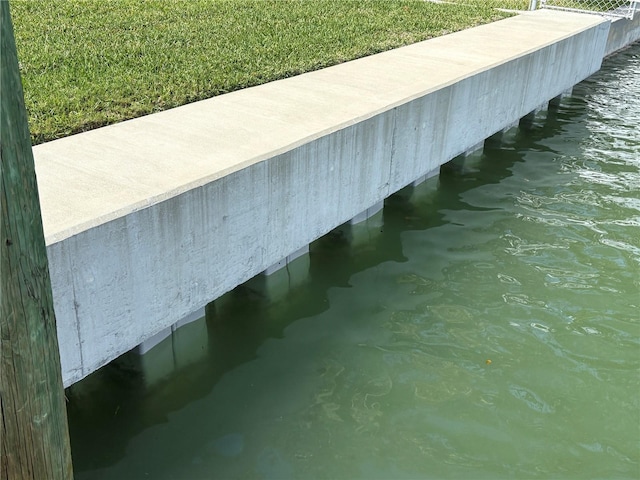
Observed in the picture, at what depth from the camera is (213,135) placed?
19.3ft

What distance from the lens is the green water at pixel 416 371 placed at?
4.69m

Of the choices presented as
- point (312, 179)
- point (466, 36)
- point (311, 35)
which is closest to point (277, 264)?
point (312, 179)

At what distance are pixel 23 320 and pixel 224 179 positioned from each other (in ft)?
7.94

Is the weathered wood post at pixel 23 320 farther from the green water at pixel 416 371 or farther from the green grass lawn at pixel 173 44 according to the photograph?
the green grass lawn at pixel 173 44

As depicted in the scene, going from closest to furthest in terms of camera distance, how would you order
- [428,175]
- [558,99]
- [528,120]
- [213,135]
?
[213,135] < [428,175] < [528,120] < [558,99]

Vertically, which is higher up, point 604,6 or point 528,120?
point 604,6

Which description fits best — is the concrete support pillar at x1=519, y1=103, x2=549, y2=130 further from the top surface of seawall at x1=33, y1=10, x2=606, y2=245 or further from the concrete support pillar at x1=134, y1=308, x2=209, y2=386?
the concrete support pillar at x1=134, y1=308, x2=209, y2=386

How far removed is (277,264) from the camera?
Answer: 21.1 feet

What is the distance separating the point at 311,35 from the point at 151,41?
233 centimetres

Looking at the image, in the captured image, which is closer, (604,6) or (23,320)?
(23,320)

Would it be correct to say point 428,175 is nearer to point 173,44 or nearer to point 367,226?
point 367,226

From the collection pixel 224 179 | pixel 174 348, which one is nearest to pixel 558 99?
pixel 224 179

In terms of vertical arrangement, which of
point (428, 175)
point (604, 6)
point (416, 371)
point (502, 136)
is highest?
point (604, 6)

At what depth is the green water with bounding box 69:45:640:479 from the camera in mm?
4691
